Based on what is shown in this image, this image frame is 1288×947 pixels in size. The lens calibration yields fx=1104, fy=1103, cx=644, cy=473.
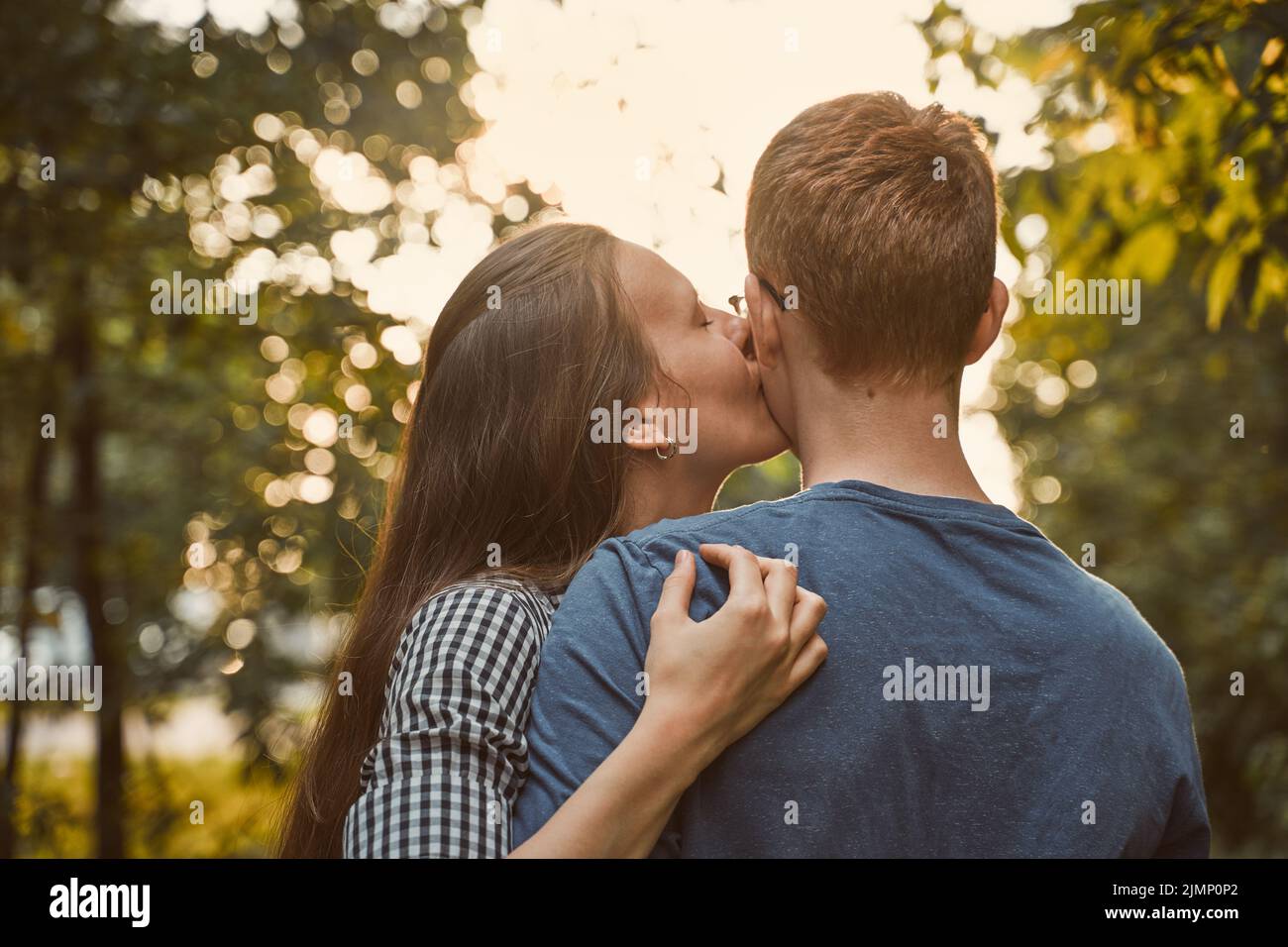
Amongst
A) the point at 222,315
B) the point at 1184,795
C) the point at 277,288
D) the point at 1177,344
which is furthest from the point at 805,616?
the point at 1177,344

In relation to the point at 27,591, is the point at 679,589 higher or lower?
higher

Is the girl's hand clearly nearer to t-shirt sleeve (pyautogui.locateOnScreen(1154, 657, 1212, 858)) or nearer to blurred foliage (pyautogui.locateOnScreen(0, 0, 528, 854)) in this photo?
t-shirt sleeve (pyautogui.locateOnScreen(1154, 657, 1212, 858))

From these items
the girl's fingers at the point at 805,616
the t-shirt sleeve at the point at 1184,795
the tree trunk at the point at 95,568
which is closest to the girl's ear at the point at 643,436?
the girl's fingers at the point at 805,616

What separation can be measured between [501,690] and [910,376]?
0.72 meters

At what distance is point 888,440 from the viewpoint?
1560 mm

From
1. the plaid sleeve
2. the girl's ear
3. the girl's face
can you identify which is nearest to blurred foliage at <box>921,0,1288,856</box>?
the girl's face

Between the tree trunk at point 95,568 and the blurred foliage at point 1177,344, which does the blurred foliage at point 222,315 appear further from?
the blurred foliage at point 1177,344

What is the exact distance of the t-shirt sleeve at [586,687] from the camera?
140 cm

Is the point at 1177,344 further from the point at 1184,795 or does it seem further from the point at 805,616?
the point at 805,616

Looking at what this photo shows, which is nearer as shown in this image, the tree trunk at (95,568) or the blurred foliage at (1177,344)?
the blurred foliage at (1177,344)

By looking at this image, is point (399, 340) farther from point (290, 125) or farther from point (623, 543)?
point (623, 543)

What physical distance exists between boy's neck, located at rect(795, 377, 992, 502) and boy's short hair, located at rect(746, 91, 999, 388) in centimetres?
3

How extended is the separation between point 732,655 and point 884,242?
0.63 metres

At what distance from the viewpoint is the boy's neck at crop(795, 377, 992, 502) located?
5.06 ft
